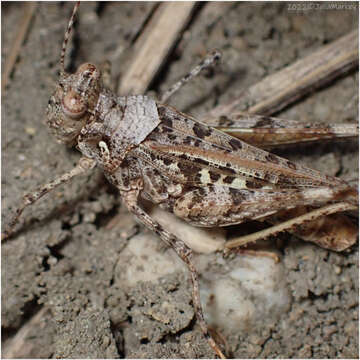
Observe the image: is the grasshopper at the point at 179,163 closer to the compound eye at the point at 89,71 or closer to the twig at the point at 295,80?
the compound eye at the point at 89,71

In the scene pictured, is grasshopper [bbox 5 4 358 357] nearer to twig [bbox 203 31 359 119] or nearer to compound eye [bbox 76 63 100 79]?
compound eye [bbox 76 63 100 79]

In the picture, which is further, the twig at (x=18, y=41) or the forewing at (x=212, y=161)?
the twig at (x=18, y=41)

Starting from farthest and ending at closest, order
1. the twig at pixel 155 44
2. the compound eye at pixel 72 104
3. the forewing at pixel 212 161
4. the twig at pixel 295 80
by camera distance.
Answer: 1. the twig at pixel 155 44
2. the twig at pixel 295 80
3. the forewing at pixel 212 161
4. the compound eye at pixel 72 104

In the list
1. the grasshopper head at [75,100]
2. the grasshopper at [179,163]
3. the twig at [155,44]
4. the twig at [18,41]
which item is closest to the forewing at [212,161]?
the grasshopper at [179,163]

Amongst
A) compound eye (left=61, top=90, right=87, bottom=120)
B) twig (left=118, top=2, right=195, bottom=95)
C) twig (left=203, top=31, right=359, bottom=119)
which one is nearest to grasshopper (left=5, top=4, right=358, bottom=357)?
compound eye (left=61, top=90, right=87, bottom=120)

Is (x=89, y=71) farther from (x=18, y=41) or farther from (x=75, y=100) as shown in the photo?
(x=18, y=41)

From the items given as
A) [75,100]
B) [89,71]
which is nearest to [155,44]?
[89,71]

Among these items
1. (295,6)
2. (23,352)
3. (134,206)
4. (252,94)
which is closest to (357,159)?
(252,94)

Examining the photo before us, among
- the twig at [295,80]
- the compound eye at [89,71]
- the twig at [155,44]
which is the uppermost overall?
the compound eye at [89,71]
